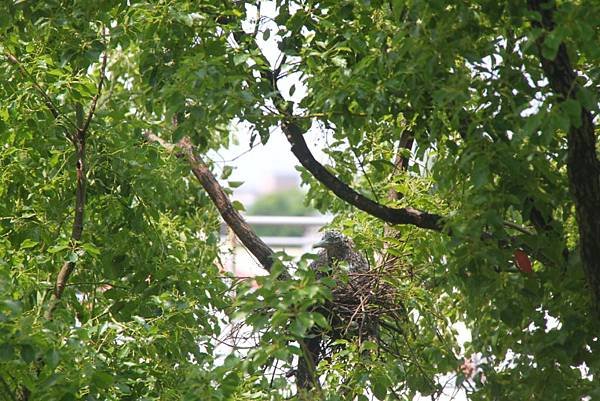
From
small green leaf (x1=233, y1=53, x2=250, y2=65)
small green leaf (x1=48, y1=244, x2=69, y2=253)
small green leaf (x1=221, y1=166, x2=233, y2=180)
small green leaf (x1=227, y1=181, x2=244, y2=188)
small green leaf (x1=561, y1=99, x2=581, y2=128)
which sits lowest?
small green leaf (x1=561, y1=99, x2=581, y2=128)

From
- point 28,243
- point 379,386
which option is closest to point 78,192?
point 28,243

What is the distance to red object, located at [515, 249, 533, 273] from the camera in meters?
3.08

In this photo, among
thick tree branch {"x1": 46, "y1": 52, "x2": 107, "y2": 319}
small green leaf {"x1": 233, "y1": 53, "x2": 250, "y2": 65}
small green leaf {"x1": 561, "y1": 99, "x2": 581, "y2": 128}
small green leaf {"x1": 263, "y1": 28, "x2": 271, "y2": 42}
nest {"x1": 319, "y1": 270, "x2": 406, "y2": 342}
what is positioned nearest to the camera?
small green leaf {"x1": 561, "y1": 99, "x2": 581, "y2": 128}

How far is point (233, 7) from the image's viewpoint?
3605mm

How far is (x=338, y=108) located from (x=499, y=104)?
491 mm

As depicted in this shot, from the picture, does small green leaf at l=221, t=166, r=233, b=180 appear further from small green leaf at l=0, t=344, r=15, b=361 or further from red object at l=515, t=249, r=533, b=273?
small green leaf at l=0, t=344, r=15, b=361

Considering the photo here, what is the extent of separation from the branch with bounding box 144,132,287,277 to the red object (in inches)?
59.4

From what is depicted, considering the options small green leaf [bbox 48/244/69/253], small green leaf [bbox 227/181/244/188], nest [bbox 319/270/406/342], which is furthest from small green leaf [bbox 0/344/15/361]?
small green leaf [bbox 227/181/244/188]

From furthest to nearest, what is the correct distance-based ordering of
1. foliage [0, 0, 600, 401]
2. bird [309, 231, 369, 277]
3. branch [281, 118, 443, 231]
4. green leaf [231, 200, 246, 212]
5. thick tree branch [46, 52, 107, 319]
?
1. green leaf [231, 200, 246, 212]
2. bird [309, 231, 369, 277]
3. thick tree branch [46, 52, 107, 319]
4. branch [281, 118, 443, 231]
5. foliage [0, 0, 600, 401]

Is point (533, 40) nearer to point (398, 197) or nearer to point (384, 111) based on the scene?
point (384, 111)

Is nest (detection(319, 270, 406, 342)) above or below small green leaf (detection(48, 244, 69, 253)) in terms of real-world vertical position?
below

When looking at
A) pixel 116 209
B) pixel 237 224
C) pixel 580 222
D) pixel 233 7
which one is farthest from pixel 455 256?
pixel 237 224

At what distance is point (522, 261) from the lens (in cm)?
309

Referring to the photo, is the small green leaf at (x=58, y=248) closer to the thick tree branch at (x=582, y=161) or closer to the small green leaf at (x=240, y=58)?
the small green leaf at (x=240, y=58)
